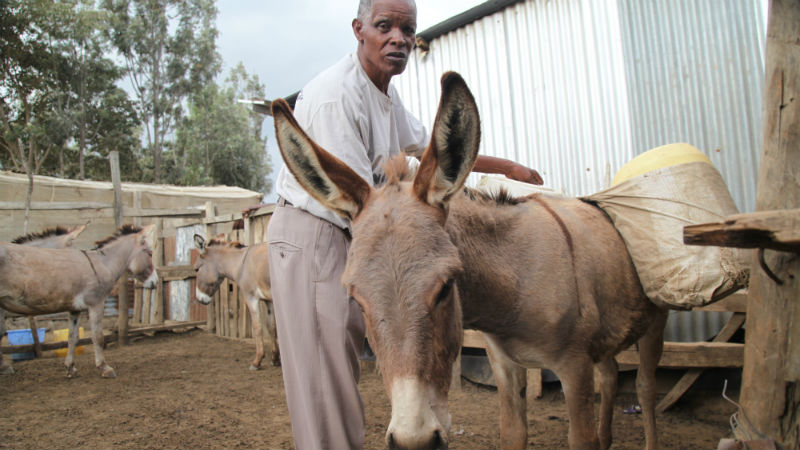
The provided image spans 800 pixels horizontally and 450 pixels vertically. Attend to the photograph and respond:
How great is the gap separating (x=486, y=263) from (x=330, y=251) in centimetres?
75

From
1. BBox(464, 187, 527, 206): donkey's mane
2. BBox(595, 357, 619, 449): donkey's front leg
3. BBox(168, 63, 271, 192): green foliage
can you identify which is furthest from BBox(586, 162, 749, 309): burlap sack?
BBox(168, 63, 271, 192): green foliage

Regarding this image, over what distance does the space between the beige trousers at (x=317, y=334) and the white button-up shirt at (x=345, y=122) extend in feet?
0.43

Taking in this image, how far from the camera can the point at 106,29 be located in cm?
2575

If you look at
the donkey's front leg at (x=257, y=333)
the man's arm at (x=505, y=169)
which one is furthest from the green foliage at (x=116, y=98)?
the man's arm at (x=505, y=169)

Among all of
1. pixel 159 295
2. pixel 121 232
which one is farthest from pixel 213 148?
pixel 121 232

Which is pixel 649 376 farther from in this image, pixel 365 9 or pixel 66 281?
pixel 66 281

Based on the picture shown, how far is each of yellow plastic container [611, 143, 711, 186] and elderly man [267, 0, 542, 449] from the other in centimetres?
199

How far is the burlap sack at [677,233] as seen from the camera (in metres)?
2.75

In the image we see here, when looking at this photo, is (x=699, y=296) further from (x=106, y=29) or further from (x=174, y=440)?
(x=106, y=29)

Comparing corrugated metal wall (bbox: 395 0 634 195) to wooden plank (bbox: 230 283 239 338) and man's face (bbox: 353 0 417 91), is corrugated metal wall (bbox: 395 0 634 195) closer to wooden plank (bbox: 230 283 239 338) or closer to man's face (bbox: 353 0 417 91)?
man's face (bbox: 353 0 417 91)

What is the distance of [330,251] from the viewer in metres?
2.13

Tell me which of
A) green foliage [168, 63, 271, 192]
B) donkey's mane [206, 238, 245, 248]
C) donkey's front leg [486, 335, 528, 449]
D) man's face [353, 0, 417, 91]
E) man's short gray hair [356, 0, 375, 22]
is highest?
green foliage [168, 63, 271, 192]

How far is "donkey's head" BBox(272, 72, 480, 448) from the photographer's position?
57.6 inches

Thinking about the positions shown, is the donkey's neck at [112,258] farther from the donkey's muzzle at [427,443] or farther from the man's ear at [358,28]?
the donkey's muzzle at [427,443]
